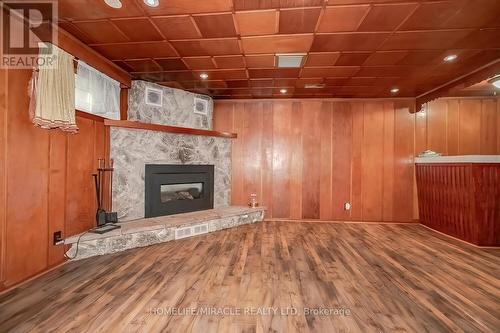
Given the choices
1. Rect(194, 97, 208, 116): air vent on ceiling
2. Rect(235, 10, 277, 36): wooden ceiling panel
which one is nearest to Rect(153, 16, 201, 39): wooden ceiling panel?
Rect(235, 10, 277, 36): wooden ceiling panel

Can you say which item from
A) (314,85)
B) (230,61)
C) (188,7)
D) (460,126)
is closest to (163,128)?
(230,61)

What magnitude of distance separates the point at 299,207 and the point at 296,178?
627 millimetres

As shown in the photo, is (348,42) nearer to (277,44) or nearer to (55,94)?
(277,44)

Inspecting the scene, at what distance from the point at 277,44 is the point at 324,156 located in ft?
9.35

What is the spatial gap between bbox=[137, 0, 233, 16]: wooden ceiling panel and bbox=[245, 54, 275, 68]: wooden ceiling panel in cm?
99

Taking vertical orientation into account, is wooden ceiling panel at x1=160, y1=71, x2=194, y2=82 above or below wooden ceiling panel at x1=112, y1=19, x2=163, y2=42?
above

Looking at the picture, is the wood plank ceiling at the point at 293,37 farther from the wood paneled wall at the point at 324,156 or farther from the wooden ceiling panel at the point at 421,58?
the wood paneled wall at the point at 324,156

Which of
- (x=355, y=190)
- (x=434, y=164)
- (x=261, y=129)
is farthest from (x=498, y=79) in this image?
(x=261, y=129)

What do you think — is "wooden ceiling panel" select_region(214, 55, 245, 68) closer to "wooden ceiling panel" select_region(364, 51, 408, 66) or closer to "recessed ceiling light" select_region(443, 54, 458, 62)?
"wooden ceiling panel" select_region(364, 51, 408, 66)

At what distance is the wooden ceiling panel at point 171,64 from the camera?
3.23 meters

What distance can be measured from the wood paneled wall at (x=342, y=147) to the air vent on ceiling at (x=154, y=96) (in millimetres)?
1341

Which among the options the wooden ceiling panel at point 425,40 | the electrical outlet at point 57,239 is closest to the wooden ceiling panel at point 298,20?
the wooden ceiling panel at point 425,40
